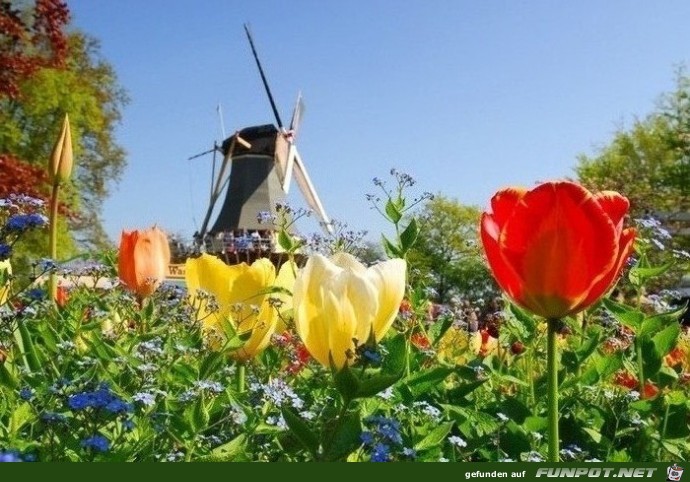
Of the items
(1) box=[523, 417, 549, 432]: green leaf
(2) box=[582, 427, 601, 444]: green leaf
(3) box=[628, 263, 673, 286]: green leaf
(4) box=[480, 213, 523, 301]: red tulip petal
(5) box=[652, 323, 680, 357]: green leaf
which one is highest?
(4) box=[480, 213, 523, 301]: red tulip petal

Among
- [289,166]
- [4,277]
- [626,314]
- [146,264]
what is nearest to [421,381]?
[626,314]

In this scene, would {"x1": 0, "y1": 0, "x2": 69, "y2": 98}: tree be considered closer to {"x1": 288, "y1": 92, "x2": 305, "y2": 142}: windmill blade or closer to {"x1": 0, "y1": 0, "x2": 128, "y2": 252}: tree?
{"x1": 0, "y1": 0, "x2": 128, "y2": 252}: tree

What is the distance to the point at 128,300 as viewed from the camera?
9.10ft

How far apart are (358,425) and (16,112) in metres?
28.7

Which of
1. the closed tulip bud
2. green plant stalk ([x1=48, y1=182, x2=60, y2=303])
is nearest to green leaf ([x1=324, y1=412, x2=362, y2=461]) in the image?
green plant stalk ([x1=48, y1=182, x2=60, y2=303])

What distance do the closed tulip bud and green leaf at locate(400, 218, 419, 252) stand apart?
1328mm

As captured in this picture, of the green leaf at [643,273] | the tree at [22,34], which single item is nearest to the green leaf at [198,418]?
the green leaf at [643,273]

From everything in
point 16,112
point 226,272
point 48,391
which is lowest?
point 48,391

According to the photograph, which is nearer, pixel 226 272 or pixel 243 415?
pixel 243 415

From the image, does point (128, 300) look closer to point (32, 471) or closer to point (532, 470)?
point (32, 471)

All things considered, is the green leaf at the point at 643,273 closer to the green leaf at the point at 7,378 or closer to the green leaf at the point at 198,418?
the green leaf at the point at 198,418

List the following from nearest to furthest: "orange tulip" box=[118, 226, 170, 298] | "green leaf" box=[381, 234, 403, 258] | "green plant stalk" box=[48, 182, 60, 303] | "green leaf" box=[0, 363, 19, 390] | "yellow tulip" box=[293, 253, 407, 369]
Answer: "yellow tulip" box=[293, 253, 407, 369] → "green leaf" box=[0, 363, 19, 390] → "green leaf" box=[381, 234, 403, 258] → "green plant stalk" box=[48, 182, 60, 303] → "orange tulip" box=[118, 226, 170, 298]

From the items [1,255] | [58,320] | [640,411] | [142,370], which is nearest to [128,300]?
[58,320]

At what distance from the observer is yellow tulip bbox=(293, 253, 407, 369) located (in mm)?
1311
